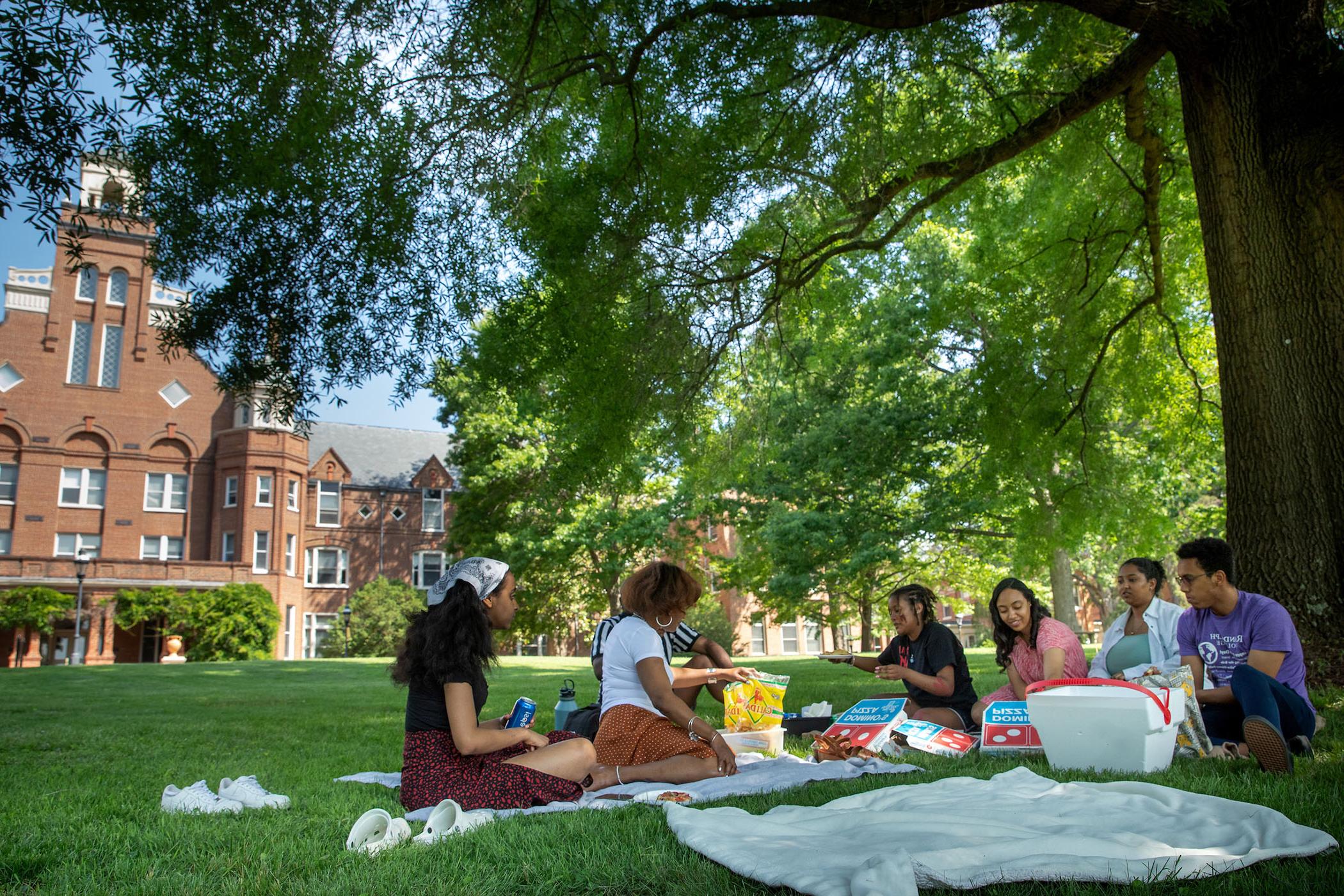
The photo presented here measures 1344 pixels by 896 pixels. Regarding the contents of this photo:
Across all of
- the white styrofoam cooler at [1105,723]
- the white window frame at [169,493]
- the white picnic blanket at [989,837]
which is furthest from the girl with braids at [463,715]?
the white window frame at [169,493]

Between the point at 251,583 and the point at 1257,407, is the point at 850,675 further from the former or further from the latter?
the point at 251,583

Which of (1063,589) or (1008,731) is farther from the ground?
(1063,589)

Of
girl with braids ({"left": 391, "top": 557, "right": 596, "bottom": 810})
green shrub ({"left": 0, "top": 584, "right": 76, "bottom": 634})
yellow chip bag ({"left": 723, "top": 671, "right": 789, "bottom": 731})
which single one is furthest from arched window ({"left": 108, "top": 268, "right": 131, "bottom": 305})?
girl with braids ({"left": 391, "top": 557, "right": 596, "bottom": 810})

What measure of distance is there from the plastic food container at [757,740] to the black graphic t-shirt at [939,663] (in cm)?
129

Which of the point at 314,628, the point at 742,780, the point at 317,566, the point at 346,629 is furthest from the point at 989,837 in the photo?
the point at 317,566

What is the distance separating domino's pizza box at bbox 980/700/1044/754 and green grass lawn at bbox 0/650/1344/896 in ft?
0.98

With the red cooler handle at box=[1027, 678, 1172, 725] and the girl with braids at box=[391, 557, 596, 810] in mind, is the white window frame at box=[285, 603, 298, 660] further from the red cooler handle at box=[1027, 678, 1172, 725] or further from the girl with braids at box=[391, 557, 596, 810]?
the red cooler handle at box=[1027, 678, 1172, 725]

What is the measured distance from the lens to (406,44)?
27.0ft

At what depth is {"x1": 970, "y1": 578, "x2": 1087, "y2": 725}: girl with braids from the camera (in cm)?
621

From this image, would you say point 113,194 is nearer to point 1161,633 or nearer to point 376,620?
point 1161,633

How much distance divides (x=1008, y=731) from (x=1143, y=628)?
5.23 ft

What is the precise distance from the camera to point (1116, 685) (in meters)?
4.80

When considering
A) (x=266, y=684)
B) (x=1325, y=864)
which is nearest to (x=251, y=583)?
(x=266, y=684)

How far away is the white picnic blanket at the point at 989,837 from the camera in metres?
2.70
